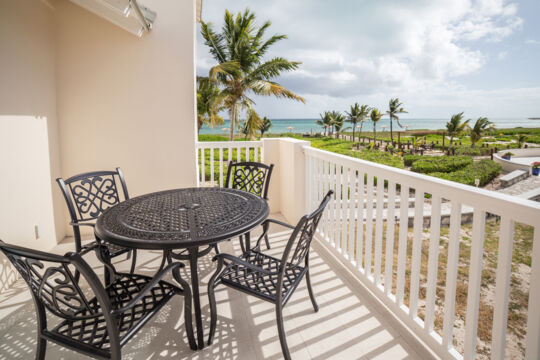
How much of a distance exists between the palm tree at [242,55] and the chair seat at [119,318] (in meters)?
11.4

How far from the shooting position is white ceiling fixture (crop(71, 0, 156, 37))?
277 centimetres

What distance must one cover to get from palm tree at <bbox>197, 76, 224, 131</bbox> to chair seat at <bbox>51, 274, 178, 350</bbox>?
10492mm

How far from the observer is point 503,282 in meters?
1.24

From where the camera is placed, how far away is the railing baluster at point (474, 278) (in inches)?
53.4

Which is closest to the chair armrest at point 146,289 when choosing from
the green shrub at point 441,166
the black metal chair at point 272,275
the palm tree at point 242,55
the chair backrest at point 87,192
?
the black metal chair at point 272,275

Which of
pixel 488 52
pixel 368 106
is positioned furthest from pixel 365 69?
pixel 488 52

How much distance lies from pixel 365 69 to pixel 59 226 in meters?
61.6

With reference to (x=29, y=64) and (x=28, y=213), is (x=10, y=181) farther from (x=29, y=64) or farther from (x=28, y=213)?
(x=29, y=64)

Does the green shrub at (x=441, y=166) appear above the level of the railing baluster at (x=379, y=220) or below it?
below

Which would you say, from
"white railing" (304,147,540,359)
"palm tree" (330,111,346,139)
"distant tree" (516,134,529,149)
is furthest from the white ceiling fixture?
"palm tree" (330,111,346,139)

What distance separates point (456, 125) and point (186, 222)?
45.4 metres

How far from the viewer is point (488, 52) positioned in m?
35.2

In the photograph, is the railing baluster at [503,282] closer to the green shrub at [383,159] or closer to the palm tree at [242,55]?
the palm tree at [242,55]

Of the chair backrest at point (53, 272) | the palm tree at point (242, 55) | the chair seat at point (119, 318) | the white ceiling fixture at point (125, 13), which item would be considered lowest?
the chair seat at point (119, 318)
